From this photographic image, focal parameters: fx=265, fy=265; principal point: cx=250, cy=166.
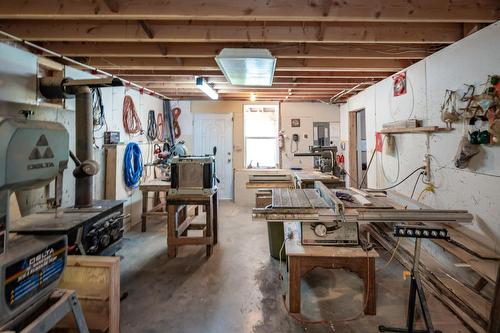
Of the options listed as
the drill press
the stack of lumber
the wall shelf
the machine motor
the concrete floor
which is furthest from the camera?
the machine motor

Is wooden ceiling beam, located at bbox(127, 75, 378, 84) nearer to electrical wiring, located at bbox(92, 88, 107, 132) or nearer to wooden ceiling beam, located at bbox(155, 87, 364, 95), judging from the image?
wooden ceiling beam, located at bbox(155, 87, 364, 95)

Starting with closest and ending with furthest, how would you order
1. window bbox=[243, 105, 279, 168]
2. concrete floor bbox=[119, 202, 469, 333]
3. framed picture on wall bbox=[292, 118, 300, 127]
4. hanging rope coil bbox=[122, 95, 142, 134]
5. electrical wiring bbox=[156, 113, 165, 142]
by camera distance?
concrete floor bbox=[119, 202, 469, 333], hanging rope coil bbox=[122, 95, 142, 134], electrical wiring bbox=[156, 113, 165, 142], framed picture on wall bbox=[292, 118, 300, 127], window bbox=[243, 105, 279, 168]

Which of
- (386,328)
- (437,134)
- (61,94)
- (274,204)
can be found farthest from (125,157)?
(437,134)

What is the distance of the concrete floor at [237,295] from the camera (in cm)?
207

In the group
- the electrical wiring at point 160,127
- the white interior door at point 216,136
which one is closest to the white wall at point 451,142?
the white interior door at point 216,136

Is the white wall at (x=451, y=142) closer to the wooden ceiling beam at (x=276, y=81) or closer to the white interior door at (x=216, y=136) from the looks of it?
the wooden ceiling beam at (x=276, y=81)

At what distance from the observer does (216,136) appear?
6.46m

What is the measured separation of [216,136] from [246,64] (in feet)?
12.1

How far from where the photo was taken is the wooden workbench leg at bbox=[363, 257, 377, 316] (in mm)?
2107

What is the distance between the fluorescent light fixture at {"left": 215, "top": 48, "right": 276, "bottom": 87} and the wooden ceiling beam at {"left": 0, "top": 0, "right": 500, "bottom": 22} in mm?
464

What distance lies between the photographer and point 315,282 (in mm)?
2705

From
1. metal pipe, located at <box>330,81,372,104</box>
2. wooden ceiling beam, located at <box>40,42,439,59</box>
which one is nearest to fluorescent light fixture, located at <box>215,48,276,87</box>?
wooden ceiling beam, located at <box>40,42,439,59</box>

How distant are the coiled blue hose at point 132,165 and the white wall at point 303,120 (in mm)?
3271

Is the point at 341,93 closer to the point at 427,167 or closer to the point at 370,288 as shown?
the point at 427,167
